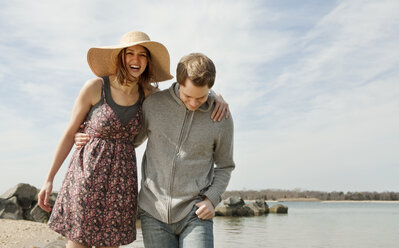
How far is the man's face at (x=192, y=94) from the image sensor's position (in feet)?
8.19

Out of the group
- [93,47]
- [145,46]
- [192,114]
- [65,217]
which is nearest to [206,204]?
[192,114]

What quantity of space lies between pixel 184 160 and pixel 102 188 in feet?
2.01

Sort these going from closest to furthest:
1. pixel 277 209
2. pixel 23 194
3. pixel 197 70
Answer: pixel 197 70, pixel 23 194, pixel 277 209

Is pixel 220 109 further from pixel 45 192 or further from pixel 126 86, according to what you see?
pixel 45 192

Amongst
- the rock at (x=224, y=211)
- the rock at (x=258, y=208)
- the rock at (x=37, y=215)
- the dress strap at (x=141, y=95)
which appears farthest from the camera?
the rock at (x=258, y=208)

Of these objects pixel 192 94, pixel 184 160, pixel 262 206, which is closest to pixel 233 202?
pixel 262 206

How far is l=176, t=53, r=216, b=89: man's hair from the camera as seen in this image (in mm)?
2467

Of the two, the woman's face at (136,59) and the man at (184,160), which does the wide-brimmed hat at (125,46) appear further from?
the man at (184,160)

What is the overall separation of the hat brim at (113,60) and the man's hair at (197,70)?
413mm

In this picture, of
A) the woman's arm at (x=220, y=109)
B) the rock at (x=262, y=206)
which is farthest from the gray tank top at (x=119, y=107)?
the rock at (x=262, y=206)

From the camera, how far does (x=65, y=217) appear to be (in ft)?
9.00

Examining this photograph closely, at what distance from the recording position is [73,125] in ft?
9.36

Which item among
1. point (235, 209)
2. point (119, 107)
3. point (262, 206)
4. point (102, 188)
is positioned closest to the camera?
point (102, 188)

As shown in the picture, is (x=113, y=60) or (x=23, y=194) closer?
(x=113, y=60)
